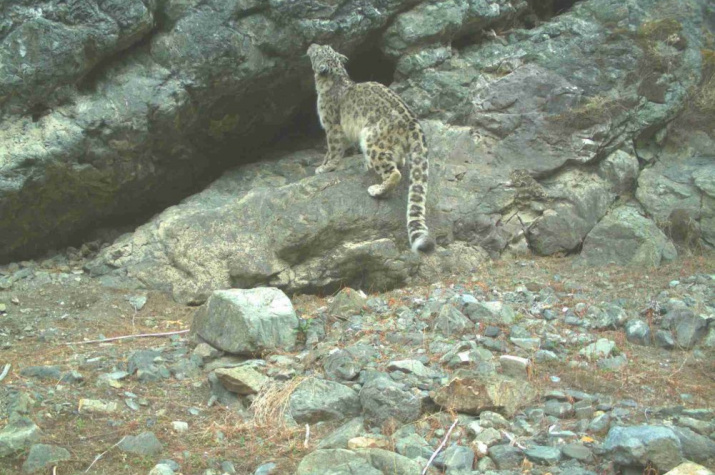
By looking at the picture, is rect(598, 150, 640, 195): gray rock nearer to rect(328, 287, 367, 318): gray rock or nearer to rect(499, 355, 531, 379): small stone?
rect(328, 287, 367, 318): gray rock

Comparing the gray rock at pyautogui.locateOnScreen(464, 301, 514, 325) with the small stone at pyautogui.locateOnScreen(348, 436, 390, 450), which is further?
the gray rock at pyautogui.locateOnScreen(464, 301, 514, 325)

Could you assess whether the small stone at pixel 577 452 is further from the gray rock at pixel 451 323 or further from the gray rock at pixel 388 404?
the gray rock at pixel 451 323

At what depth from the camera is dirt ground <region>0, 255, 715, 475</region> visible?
5.21 metres

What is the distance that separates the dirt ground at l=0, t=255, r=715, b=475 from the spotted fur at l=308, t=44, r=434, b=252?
1.06 metres

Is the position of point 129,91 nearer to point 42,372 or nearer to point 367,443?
point 42,372

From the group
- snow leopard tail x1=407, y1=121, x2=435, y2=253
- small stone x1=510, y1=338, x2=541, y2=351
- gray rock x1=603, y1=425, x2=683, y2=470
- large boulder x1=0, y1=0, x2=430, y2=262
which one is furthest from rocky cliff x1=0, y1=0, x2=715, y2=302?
gray rock x1=603, y1=425, x2=683, y2=470

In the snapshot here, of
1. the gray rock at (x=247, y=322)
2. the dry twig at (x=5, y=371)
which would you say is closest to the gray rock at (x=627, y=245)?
the gray rock at (x=247, y=322)

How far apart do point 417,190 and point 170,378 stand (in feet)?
12.0

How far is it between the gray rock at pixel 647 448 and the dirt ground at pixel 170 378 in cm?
86

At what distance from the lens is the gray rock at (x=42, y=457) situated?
16.2 feet

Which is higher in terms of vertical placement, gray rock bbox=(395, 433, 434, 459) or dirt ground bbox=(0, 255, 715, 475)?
gray rock bbox=(395, 433, 434, 459)

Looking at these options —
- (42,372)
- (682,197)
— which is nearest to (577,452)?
(42,372)

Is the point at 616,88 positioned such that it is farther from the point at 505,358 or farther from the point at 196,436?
the point at 196,436

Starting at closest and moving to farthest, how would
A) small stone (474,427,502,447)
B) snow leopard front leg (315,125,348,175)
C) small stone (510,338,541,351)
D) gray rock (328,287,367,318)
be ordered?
small stone (474,427,502,447) < small stone (510,338,541,351) < gray rock (328,287,367,318) < snow leopard front leg (315,125,348,175)
